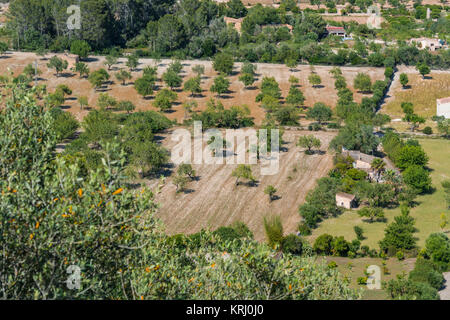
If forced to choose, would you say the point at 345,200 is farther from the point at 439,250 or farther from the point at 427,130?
the point at 427,130

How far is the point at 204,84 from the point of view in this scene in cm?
7550

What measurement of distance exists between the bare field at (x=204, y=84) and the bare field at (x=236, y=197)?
47.1 feet

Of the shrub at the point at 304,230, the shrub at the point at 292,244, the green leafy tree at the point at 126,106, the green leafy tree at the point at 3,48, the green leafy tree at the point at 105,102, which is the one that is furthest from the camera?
the green leafy tree at the point at 3,48

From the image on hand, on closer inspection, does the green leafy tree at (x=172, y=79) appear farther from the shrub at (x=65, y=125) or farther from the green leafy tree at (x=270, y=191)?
the green leafy tree at (x=270, y=191)

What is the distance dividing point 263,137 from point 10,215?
4329 centimetres

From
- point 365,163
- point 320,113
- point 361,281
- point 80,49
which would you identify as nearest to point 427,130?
point 320,113

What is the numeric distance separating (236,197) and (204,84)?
34.8 metres

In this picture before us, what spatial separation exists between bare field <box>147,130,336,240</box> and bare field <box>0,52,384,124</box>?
1436 cm

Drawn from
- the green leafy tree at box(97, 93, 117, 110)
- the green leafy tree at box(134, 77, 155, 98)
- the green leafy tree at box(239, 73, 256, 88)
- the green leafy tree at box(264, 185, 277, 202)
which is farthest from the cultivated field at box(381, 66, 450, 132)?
the green leafy tree at box(97, 93, 117, 110)

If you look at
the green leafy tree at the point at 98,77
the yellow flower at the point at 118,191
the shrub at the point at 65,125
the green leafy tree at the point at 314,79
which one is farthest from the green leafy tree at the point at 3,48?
the yellow flower at the point at 118,191

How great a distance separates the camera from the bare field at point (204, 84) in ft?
224
